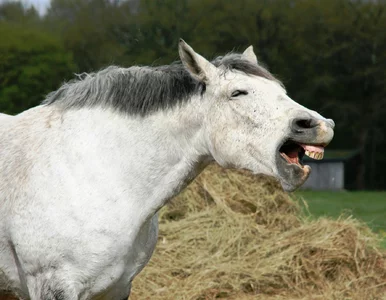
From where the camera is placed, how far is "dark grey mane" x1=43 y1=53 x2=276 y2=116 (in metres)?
3.52

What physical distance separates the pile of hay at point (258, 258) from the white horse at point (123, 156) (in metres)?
2.93

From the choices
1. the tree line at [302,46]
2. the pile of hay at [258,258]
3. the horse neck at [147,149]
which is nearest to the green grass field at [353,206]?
the pile of hay at [258,258]

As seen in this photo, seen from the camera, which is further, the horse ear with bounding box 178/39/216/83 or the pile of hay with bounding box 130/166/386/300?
the pile of hay with bounding box 130/166/386/300

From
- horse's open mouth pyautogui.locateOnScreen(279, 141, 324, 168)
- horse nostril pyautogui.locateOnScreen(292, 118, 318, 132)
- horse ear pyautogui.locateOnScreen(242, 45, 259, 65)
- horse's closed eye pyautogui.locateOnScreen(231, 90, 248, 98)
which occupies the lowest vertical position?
horse's open mouth pyautogui.locateOnScreen(279, 141, 324, 168)

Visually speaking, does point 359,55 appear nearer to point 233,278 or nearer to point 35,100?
point 35,100

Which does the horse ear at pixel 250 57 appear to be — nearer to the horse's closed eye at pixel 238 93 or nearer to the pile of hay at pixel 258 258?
the horse's closed eye at pixel 238 93

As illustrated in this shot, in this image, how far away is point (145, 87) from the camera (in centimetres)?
356

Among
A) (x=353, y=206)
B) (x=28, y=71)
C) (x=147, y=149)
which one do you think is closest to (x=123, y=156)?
(x=147, y=149)

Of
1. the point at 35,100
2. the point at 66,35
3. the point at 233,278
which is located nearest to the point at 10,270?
the point at 233,278

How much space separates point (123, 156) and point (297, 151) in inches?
31.4

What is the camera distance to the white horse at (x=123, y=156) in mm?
3357

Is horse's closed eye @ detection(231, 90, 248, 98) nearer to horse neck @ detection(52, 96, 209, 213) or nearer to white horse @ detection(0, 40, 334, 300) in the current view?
white horse @ detection(0, 40, 334, 300)

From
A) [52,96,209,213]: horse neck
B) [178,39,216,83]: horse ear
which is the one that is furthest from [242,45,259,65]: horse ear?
[52,96,209,213]: horse neck

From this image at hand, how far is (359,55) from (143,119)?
19.9m
